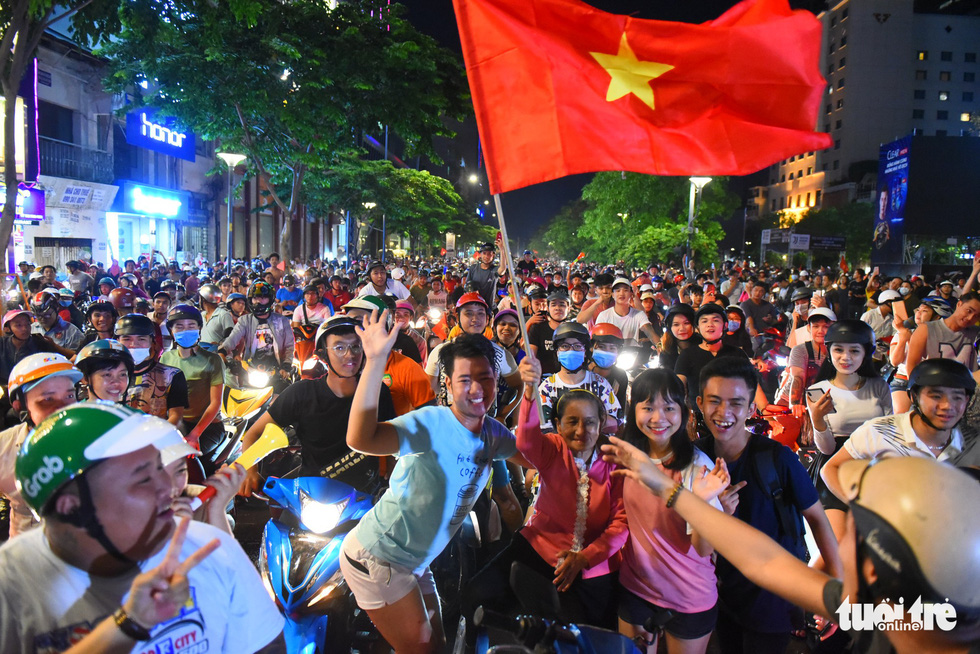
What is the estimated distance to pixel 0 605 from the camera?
1610 millimetres

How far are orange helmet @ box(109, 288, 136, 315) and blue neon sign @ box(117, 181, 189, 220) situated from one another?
22091 mm

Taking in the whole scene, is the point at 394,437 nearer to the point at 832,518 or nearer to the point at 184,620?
the point at 184,620

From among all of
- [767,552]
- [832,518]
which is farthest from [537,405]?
[832,518]

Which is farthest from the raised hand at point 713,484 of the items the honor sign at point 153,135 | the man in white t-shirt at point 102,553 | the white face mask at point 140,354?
the honor sign at point 153,135

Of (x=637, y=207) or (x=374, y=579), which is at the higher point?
(x=637, y=207)

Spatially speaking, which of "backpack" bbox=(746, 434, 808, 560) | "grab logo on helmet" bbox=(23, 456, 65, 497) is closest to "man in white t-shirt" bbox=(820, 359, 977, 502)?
"backpack" bbox=(746, 434, 808, 560)

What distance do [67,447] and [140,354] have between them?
3961mm

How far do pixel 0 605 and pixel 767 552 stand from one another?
6.97 ft

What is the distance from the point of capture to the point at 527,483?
554cm

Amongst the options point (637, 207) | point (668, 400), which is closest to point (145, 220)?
point (637, 207)

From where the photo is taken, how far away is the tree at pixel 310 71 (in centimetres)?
1459

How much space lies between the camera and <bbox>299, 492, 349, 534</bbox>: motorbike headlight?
381 cm

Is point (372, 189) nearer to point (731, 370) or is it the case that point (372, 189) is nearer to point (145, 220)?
point (145, 220)

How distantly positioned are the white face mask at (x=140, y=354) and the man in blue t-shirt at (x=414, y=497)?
9.26ft
